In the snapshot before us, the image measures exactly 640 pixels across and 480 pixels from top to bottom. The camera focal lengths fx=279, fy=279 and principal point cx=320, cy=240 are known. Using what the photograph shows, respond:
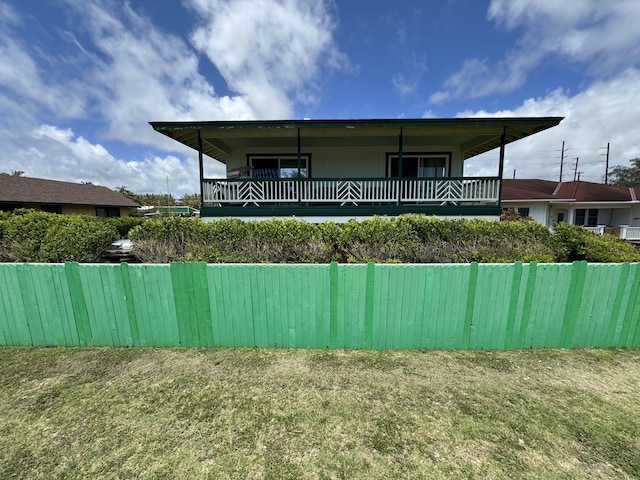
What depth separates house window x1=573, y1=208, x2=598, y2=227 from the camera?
857 inches

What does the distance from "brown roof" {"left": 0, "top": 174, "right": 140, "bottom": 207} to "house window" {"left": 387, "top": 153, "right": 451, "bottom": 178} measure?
24024 millimetres

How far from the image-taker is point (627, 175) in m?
45.3

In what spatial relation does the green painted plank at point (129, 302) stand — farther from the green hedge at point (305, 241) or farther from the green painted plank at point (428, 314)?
the green painted plank at point (428, 314)

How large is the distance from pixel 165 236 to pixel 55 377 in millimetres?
3455

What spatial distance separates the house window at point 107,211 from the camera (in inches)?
1000

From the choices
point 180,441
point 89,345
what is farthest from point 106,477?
point 89,345

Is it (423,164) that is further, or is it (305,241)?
(423,164)

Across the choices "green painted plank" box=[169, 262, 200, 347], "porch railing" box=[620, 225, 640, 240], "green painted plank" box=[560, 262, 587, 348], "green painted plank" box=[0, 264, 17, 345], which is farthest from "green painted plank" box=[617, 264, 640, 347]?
"porch railing" box=[620, 225, 640, 240]

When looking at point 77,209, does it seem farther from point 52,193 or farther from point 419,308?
point 419,308

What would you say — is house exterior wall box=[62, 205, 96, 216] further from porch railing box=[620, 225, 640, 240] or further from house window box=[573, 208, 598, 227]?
porch railing box=[620, 225, 640, 240]

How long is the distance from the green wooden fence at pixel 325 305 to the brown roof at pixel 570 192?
19.4m

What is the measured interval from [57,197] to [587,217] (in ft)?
138

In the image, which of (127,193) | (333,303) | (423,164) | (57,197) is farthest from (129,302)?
(127,193)

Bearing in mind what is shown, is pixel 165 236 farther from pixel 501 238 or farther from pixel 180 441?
pixel 501 238
